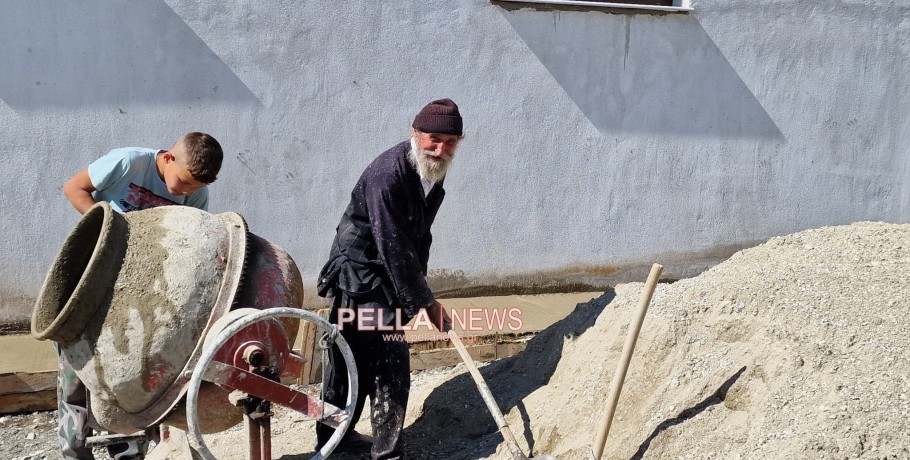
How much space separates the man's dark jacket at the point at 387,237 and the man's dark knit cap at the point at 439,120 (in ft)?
0.51

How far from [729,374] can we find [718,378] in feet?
0.15

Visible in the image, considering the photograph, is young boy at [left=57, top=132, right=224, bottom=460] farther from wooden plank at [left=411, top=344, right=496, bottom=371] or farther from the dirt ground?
wooden plank at [left=411, top=344, right=496, bottom=371]

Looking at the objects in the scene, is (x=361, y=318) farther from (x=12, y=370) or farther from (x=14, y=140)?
(x=14, y=140)

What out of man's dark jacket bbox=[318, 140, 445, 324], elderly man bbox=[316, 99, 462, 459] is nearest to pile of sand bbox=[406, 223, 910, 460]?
elderly man bbox=[316, 99, 462, 459]

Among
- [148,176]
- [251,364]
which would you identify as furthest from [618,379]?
[148,176]

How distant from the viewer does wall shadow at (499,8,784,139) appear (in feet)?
19.8

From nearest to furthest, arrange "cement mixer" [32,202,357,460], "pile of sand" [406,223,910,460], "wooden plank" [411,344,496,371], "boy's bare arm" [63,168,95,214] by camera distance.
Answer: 1. "cement mixer" [32,202,357,460]
2. "pile of sand" [406,223,910,460]
3. "boy's bare arm" [63,168,95,214]
4. "wooden plank" [411,344,496,371]

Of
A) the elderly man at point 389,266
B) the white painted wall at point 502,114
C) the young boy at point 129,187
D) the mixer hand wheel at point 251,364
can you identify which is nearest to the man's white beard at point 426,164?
the elderly man at point 389,266

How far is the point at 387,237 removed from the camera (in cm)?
332

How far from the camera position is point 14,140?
4.98 m

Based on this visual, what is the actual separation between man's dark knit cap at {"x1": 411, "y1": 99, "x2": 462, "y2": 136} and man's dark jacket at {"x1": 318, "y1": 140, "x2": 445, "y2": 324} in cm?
16

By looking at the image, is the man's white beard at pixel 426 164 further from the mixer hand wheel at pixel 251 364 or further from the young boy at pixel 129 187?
the mixer hand wheel at pixel 251 364

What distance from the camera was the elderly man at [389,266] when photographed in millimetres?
3359

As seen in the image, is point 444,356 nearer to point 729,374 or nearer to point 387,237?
point 387,237
